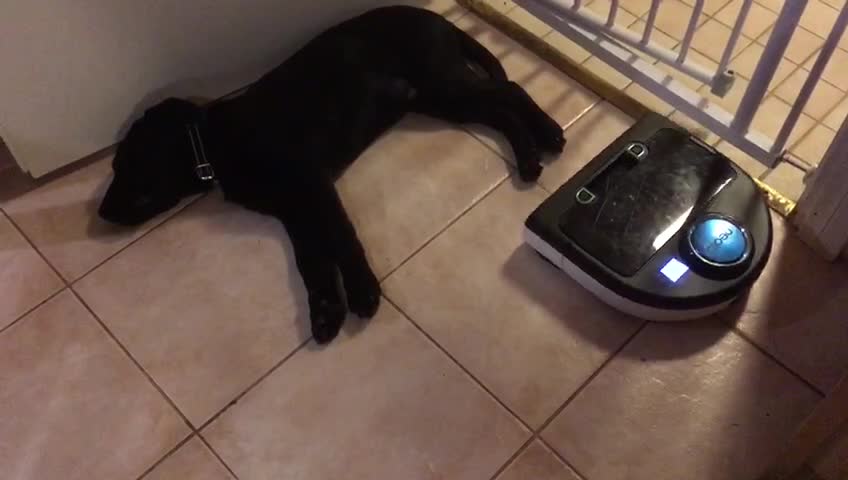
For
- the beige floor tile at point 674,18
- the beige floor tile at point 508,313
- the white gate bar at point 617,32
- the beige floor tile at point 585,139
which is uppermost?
the white gate bar at point 617,32

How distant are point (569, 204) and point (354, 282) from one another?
33cm

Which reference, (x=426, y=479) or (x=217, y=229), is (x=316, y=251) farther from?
(x=426, y=479)

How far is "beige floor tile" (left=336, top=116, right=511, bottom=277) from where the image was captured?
1.33 metres

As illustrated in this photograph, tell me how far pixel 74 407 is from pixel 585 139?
2.91 feet

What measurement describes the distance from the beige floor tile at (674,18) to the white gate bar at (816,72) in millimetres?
350

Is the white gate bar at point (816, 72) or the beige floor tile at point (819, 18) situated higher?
the white gate bar at point (816, 72)

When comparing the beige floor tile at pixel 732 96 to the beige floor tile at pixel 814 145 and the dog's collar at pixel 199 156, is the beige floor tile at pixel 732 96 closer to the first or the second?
the beige floor tile at pixel 814 145

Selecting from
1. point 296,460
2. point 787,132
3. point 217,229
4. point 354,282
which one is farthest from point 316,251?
point 787,132

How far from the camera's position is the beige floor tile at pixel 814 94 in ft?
4.83

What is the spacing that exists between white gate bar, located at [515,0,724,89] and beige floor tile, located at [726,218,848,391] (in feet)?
0.90

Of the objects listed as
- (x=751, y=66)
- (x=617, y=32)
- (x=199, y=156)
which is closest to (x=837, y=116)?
(x=751, y=66)

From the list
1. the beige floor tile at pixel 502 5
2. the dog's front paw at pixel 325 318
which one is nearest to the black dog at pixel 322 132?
the dog's front paw at pixel 325 318

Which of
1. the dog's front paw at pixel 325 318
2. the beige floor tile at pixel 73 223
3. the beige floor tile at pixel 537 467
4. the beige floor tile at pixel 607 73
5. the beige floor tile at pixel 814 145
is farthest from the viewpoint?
the beige floor tile at pixel 607 73

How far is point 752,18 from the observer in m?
1.61
